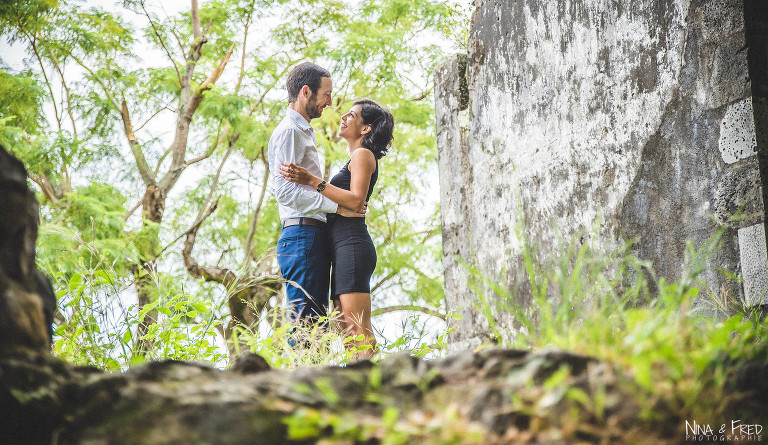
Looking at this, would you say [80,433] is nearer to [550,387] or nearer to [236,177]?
[550,387]

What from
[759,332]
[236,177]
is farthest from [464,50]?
[236,177]

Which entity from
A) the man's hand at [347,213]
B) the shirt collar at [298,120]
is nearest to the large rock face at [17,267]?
the man's hand at [347,213]

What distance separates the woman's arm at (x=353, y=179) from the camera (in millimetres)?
3133

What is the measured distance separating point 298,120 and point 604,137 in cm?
151

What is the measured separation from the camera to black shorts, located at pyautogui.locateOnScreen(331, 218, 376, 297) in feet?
10.3

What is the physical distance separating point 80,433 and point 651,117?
7.96ft

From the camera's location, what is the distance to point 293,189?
3.13 metres

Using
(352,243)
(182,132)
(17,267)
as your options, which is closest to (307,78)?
(352,243)

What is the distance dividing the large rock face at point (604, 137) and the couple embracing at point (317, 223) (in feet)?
2.32

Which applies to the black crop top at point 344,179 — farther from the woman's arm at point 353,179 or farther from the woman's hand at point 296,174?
the woman's hand at point 296,174

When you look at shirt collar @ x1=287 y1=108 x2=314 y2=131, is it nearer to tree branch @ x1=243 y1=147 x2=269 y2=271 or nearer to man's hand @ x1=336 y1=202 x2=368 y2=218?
man's hand @ x1=336 y1=202 x2=368 y2=218

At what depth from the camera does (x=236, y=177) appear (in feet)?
37.4

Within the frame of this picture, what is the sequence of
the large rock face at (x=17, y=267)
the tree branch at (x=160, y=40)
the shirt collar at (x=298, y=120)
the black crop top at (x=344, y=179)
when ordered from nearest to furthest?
the large rock face at (x=17, y=267) → the shirt collar at (x=298, y=120) → the black crop top at (x=344, y=179) → the tree branch at (x=160, y=40)

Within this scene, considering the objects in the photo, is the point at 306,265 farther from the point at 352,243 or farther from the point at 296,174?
the point at 296,174
